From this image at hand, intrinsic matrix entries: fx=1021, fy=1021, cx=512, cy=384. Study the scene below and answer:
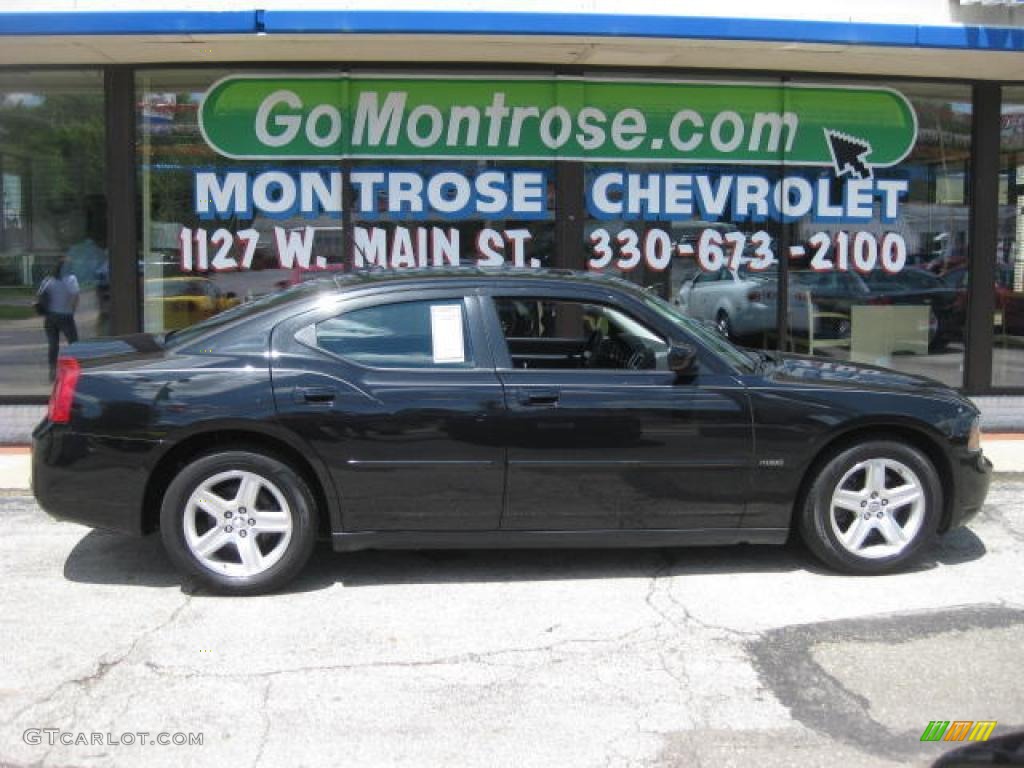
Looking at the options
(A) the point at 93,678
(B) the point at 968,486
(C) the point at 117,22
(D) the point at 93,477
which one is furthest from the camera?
(C) the point at 117,22

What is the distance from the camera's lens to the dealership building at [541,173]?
878cm

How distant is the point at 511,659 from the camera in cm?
433

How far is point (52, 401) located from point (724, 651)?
345cm

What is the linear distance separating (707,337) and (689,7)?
3943 millimetres

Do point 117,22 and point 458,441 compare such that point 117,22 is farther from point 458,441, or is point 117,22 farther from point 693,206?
point 693,206

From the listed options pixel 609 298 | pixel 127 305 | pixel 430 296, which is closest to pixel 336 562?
pixel 430 296

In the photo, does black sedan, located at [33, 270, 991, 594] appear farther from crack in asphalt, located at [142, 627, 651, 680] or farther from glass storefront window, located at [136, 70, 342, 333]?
glass storefront window, located at [136, 70, 342, 333]

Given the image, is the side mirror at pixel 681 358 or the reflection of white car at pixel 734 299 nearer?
the side mirror at pixel 681 358

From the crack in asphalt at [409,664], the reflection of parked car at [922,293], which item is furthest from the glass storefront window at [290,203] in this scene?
the crack in asphalt at [409,664]

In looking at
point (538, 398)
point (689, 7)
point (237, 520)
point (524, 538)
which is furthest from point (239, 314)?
point (689, 7)

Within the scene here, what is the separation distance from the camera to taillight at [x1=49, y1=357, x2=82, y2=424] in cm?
498

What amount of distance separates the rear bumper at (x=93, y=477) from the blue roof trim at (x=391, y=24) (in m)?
3.78

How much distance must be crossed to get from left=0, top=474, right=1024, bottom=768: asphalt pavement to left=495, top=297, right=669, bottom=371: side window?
3.61 feet

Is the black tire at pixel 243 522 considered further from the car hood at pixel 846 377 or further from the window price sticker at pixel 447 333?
the car hood at pixel 846 377
